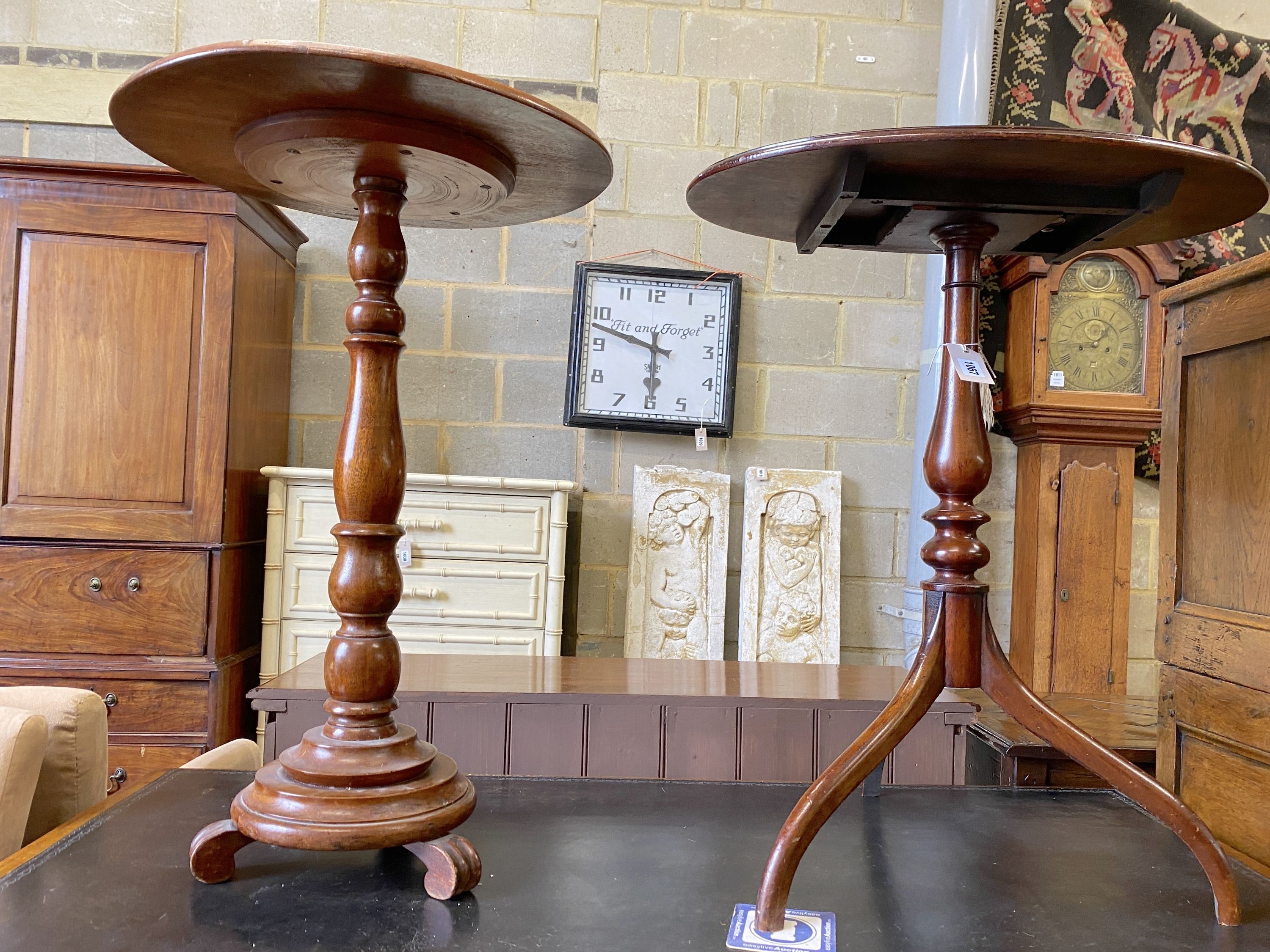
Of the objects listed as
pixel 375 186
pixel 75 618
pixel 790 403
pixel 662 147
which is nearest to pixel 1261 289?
pixel 375 186

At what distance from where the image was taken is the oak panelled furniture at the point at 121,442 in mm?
2348

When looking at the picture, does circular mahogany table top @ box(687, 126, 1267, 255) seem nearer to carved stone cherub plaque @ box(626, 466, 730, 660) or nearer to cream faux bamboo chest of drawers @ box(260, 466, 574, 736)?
cream faux bamboo chest of drawers @ box(260, 466, 574, 736)

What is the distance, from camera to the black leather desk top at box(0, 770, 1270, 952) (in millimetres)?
767

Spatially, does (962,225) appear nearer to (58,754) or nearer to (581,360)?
(58,754)

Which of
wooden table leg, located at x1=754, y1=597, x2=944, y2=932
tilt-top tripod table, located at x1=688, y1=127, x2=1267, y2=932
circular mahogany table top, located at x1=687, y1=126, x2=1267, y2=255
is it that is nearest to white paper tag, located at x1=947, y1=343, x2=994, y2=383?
tilt-top tripod table, located at x1=688, y1=127, x2=1267, y2=932

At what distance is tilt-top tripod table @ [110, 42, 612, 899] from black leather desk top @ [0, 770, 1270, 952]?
58mm

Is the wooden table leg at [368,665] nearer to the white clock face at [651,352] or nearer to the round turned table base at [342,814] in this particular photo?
the round turned table base at [342,814]

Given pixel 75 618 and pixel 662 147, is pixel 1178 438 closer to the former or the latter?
pixel 662 147

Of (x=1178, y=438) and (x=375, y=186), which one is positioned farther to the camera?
(x=1178, y=438)

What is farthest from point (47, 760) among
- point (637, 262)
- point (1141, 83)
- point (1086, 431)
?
point (1141, 83)

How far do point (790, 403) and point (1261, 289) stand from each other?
181 cm

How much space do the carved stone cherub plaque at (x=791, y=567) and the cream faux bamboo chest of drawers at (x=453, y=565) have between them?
0.63 meters

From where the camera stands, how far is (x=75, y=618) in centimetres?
237

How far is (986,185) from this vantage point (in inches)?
36.3
